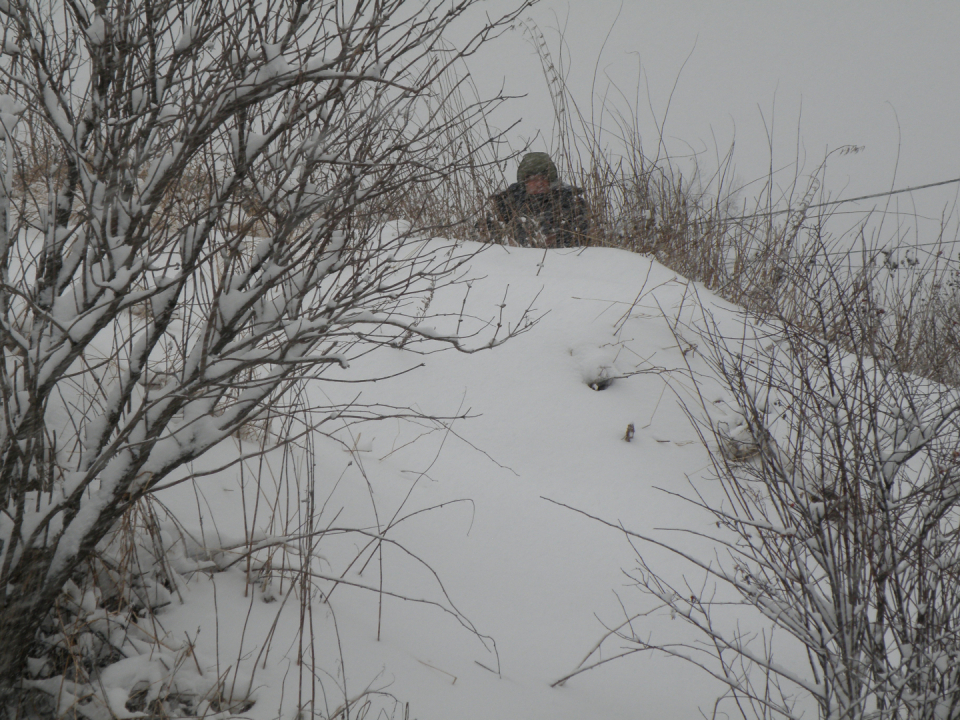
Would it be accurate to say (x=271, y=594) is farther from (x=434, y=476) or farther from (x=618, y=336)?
(x=618, y=336)

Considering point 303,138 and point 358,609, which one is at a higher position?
point 303,138

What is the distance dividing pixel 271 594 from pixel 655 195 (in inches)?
143

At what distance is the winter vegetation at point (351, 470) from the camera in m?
1.09

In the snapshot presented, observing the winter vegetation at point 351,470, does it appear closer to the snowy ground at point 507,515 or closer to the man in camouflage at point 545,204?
the snowy ground at point 507,515

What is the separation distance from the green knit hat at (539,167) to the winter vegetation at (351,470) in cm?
195

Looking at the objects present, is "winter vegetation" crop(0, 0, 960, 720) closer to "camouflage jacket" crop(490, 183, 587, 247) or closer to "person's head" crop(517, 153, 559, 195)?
"camouflage jacket" crop(490, 183, 587, 247)

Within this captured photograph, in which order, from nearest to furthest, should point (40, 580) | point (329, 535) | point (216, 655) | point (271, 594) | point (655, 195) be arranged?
point (40, 580), point (216, 655), point (271, 594), point (329, 535), point (655, 195)

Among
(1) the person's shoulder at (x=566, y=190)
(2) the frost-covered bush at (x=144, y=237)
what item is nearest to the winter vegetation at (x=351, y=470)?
(2) the frost-covered bush at (x=144, y=237)

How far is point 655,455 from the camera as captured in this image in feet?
8.63

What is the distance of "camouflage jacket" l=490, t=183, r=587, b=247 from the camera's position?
4.16 m

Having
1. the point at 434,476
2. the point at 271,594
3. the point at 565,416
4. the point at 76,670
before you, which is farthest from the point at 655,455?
the point at 76,670

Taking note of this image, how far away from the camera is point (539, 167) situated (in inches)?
167

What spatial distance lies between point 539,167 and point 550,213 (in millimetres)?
336

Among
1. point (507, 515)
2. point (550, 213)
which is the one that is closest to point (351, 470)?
point (507, 515)
